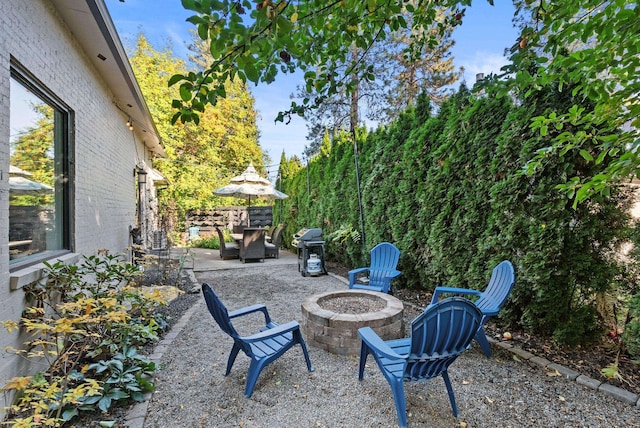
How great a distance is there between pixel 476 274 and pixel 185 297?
13.6 ft

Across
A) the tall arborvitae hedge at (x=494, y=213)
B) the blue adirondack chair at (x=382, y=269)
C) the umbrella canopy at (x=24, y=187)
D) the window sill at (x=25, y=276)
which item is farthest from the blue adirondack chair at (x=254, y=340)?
the tall arborvitae hedge at (x=494, y=213)

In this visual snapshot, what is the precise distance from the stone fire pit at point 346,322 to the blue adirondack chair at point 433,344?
32.8 inches

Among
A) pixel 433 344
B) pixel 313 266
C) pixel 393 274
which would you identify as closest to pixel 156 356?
pixel 433 344

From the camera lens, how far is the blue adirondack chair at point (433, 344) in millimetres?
1853

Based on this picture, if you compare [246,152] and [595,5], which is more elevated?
[246,152]

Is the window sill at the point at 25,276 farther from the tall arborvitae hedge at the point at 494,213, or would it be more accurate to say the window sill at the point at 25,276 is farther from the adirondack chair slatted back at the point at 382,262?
the adirondack chair slatted back at the point at 382,262

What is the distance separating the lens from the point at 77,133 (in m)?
3.30

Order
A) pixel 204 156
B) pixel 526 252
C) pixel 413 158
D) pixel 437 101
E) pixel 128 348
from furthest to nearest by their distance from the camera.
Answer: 1. pixel 204 156
2. pixel 437 101
3. pixel 413 158
4. pixel 526 252
5. pixel 128 348

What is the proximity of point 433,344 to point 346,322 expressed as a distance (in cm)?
111

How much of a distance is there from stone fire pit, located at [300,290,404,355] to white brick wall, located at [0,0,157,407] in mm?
2233

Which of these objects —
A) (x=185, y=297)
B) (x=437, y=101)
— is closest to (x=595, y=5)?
(x=185, y=297)

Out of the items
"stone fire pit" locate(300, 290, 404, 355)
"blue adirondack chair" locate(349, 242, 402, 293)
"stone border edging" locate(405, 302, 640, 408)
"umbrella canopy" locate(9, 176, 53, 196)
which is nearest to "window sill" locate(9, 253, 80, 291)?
"umbrella canopy" locate(9, 176, 53, 196)

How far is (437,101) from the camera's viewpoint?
1173 cm

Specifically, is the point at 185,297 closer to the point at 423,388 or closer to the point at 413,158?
the point at 423,388
